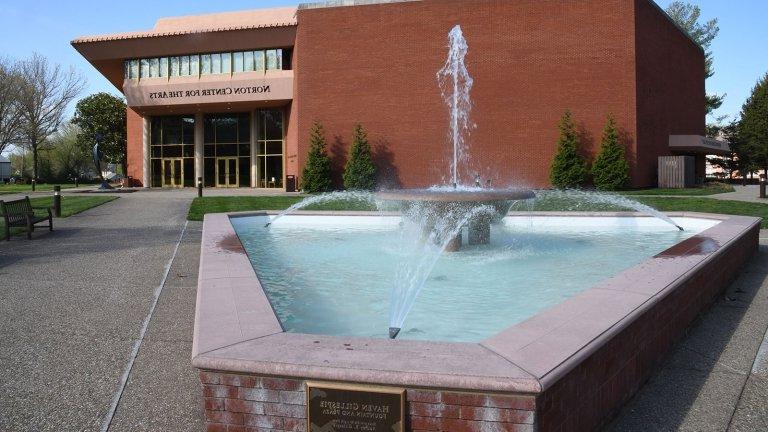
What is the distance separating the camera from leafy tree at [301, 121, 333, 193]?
29.3 metres

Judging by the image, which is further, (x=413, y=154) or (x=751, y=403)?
(x=413, y=154)

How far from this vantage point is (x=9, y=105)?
166 feet

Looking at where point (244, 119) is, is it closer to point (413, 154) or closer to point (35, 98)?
point (413, 154)

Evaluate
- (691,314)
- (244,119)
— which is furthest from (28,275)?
(244,119)

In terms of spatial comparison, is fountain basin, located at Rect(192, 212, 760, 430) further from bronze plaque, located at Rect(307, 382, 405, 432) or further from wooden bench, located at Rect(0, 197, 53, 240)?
wooden bench, located at Rect(0, 197, 53, 240)

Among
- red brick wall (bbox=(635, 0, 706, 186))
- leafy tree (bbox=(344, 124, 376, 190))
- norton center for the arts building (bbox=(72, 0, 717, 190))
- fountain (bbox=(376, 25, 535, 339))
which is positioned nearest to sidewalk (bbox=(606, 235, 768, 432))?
fountain (bbox=(376, 25, 535, 339))

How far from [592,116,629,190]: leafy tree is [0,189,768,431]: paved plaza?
1812 centimetres

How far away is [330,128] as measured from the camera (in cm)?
3009

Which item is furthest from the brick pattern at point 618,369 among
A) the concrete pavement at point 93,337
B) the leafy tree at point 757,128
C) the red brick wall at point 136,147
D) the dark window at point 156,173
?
the leafy tree at point 757,128

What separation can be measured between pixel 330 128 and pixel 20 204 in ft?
59.7

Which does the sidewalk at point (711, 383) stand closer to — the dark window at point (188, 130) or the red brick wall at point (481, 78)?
the red brick wall at point (481, 78)

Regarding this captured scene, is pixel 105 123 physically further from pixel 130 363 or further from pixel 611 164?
pixel 130 363

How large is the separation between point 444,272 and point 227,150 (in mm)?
33040

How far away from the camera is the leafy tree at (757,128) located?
48250 millimetres
